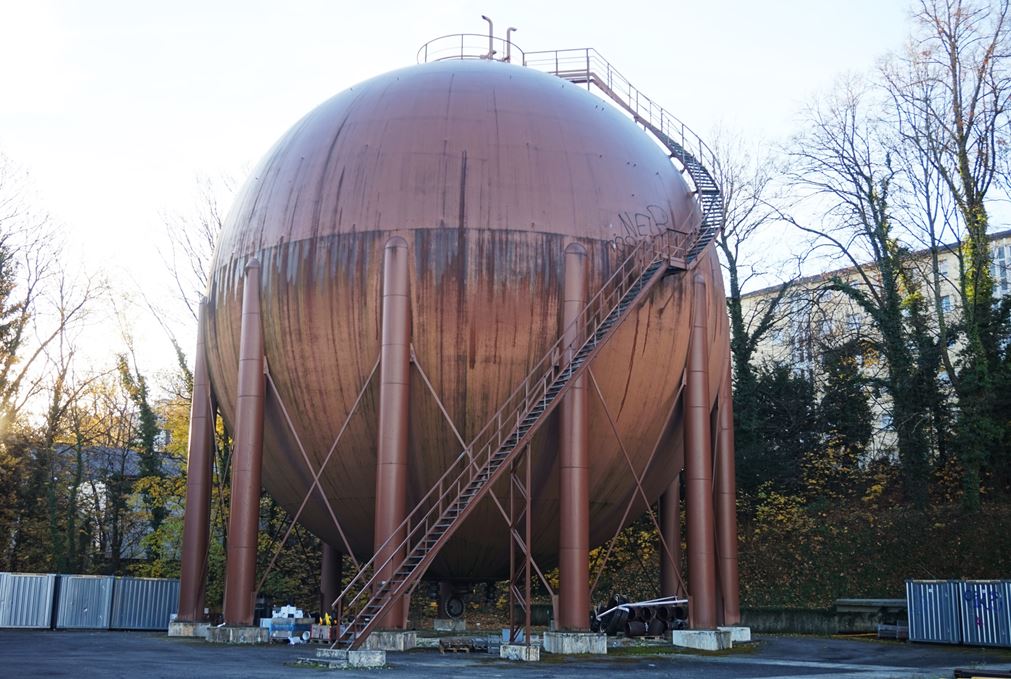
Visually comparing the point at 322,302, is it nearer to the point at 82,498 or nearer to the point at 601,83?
the point at 601,83

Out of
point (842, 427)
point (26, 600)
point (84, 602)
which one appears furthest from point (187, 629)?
point (842, 427)

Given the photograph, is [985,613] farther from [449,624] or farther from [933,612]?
[449,624]

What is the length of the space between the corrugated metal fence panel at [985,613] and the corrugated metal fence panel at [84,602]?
2274 cm

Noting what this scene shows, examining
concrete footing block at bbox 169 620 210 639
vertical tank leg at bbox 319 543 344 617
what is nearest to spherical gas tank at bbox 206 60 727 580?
concrete footing block at bbox 169 620 210 639

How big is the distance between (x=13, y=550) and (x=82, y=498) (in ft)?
15.2

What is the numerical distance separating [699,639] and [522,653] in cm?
500

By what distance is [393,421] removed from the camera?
1831 centimetres

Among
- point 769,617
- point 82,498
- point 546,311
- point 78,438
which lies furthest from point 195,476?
point 82,498

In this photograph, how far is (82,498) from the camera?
44562 mm

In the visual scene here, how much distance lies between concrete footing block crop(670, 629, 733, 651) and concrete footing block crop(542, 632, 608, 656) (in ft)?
9.73

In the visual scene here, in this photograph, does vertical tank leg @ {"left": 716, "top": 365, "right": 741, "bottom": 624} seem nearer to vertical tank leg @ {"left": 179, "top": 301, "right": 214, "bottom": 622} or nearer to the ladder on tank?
the ladder on tank

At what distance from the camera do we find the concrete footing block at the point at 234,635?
20.2 m

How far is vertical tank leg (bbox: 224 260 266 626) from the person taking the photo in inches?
798

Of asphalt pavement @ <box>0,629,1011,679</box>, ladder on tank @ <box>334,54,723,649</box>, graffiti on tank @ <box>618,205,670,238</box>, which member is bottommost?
asphalt pavement @ <box>0,629,1011,679</box>
